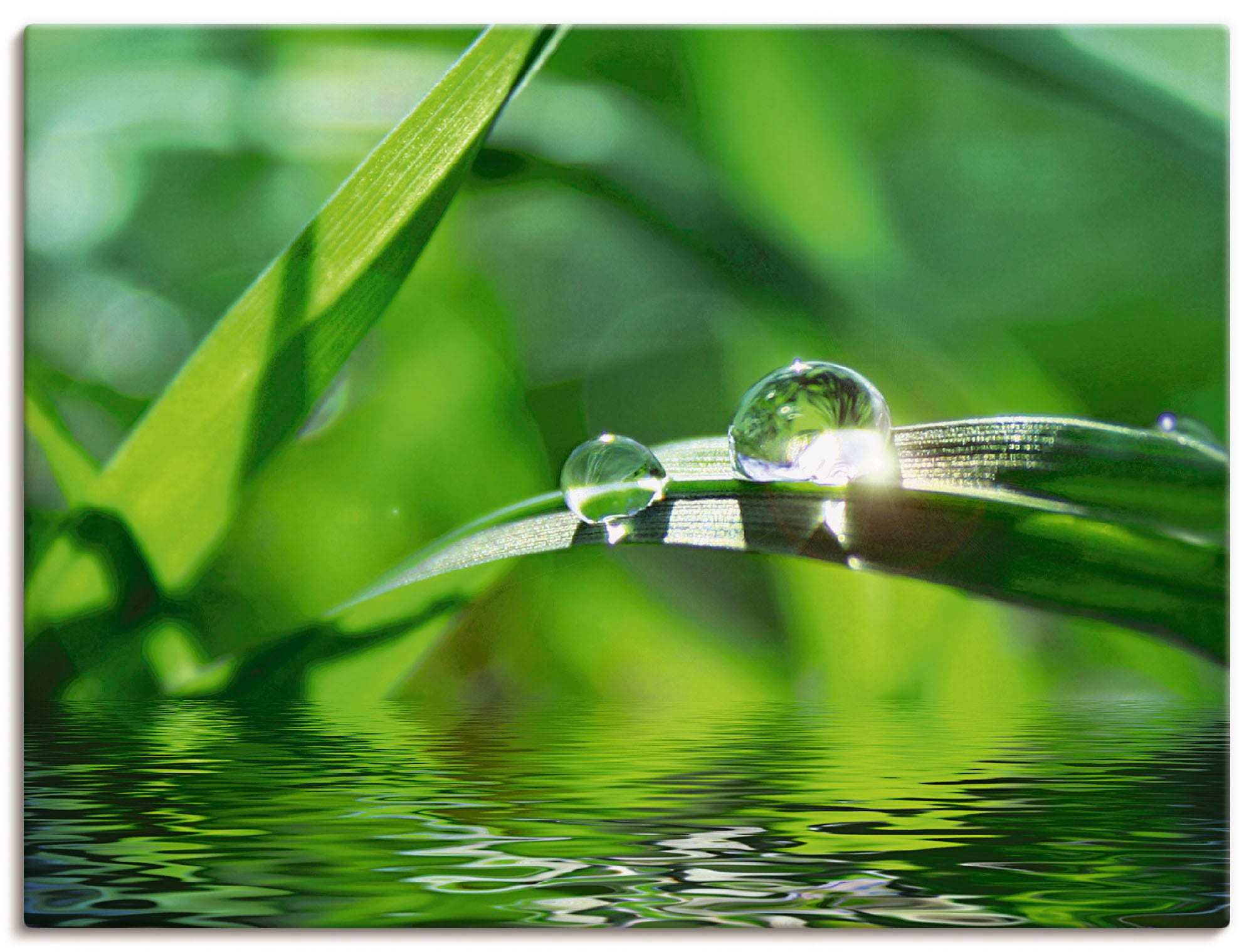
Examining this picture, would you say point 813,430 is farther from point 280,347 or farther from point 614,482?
point 280,347

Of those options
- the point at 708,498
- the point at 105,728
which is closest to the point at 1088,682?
the point at 708,498

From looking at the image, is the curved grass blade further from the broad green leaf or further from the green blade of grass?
the broad green leaf

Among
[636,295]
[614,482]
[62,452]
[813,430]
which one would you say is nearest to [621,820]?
[614,482]

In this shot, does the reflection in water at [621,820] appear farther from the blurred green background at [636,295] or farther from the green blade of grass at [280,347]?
the green blade of grass at [280,347]

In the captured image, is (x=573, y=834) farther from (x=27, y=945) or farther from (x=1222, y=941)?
(x=1222, y=941)

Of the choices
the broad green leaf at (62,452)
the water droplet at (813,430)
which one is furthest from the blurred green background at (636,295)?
the water droplet at (813,430)
